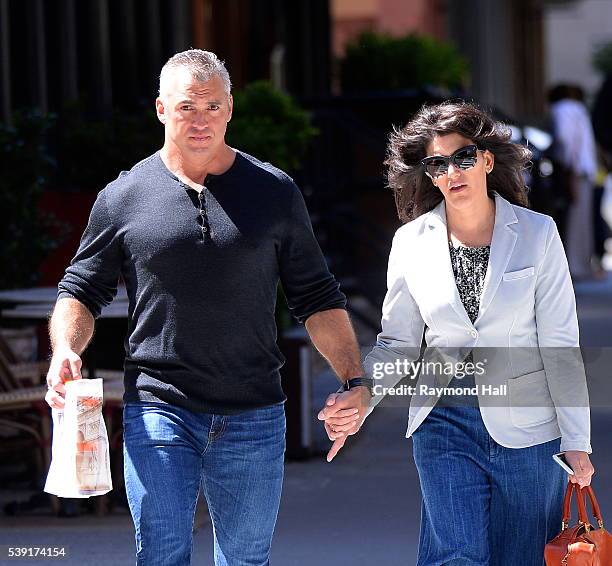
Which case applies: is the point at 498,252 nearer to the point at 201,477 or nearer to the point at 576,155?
the point at 201,477

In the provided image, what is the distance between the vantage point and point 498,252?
3980 mm

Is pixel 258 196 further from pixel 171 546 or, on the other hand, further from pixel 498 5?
pixel 498 5

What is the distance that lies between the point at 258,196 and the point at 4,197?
4.11 metres

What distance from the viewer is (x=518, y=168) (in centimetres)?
425

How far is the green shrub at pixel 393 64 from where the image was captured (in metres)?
14.0

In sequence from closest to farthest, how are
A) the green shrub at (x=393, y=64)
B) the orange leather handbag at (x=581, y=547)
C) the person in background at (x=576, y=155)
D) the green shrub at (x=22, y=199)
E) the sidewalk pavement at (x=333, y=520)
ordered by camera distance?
the orange leather handbag at (x=581, y=547) → the sidewalk pavement at (x=333, y=520) → the green shrub at (x=22, y=199) → the green shrub at (x=393, y=64) → the person in background at (x=576, y=155)

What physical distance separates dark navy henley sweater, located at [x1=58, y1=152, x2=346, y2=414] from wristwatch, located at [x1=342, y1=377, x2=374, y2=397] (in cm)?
20

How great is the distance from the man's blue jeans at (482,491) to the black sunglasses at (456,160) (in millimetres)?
672

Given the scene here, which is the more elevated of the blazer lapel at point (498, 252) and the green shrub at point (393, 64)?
the green shrub at point (393, 64)

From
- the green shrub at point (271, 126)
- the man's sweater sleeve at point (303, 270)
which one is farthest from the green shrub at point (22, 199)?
the man's sweater sleeve at point (303, 270)

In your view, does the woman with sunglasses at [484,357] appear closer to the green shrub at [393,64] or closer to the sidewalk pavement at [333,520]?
the sidewalk pavement at [333,520]

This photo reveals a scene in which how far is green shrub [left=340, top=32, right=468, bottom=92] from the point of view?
14.0 meters

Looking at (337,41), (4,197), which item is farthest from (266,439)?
(337,41)

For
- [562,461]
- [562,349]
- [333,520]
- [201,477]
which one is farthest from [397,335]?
[333,520]
